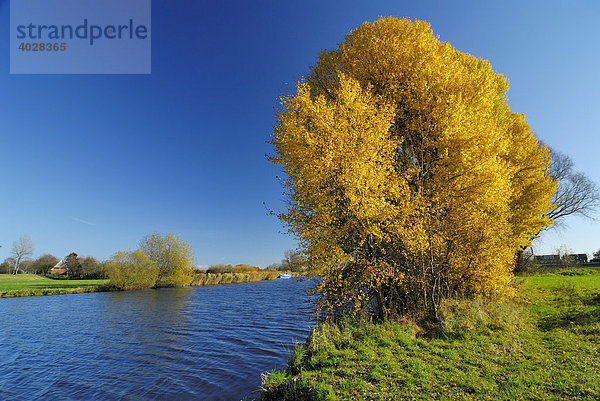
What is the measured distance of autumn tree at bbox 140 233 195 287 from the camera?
4786cm

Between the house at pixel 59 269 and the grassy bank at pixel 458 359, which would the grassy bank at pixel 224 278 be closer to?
the grassy bank at pixel 458 359

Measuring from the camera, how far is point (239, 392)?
28.0 feet

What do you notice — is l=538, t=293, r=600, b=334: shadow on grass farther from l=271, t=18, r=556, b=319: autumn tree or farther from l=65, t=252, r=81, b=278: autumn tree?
l=65, t=252, r=81, b=278: autumn tree

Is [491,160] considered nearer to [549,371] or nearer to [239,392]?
[549,371]

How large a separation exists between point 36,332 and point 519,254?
134ft

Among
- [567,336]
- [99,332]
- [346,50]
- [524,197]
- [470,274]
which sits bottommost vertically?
[99,332]

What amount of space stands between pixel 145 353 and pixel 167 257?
39.3 m

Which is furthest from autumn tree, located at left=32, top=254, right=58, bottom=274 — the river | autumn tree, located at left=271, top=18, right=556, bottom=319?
autumn tree, located at left=271, top=18, right=556, bottom=319

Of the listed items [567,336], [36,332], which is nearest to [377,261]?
[567,336]

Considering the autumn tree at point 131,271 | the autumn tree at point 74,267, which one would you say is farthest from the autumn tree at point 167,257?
the autumn tree at point 74,267

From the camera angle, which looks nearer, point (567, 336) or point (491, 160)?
point (567, 336)

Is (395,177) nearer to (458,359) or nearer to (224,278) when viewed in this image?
(458,359)

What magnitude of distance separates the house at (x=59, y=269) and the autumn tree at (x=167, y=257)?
58.4 m

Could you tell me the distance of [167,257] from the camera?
4838cm
